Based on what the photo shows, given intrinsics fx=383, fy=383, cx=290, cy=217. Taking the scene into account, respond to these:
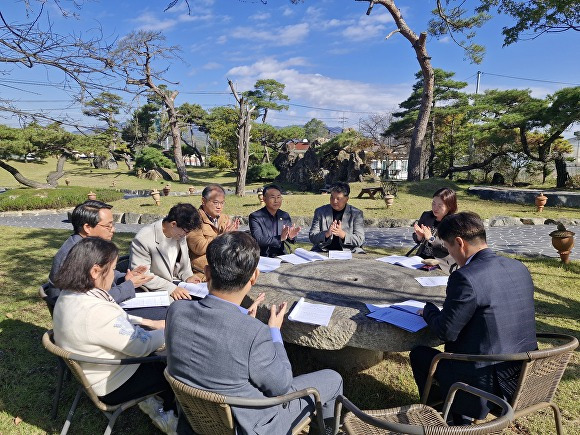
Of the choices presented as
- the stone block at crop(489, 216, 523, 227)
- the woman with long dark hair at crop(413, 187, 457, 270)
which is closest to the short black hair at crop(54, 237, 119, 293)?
the woman with long dark hair at crop(413, 187, 457, 270)

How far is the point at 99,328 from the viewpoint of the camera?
2025 millimetres

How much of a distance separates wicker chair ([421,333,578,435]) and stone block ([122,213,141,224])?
477 inches

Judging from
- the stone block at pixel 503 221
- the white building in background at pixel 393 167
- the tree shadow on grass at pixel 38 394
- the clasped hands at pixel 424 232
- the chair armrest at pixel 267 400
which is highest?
the white building in background at pixel 393 167

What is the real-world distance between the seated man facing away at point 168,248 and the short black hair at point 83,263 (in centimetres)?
105

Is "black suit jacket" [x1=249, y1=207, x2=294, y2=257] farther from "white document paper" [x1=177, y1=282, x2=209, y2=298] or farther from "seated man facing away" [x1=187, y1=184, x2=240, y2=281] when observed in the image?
"white document paper" [x1=177, y1=282, x2=209, y2=298]

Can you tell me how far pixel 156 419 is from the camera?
8.32ft

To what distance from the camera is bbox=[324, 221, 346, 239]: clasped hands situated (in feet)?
15.0

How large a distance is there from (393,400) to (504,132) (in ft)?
55.7

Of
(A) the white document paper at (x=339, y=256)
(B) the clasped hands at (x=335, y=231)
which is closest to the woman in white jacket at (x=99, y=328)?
(A) the white document paper at (x=339, y=256)

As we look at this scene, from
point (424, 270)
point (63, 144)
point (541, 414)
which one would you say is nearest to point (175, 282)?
point (424, 270)

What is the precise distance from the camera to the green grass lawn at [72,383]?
2672 mm

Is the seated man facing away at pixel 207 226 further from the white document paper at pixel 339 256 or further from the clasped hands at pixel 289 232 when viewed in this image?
the white document paper at pixel 339 256

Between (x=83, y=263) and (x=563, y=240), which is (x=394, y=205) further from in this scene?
(x=83, y=263)

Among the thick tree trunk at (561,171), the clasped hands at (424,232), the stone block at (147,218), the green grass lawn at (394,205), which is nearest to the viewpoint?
the clasped hands at (424,232)
